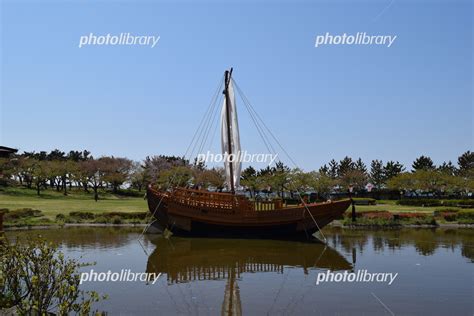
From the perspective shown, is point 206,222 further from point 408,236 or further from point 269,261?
point 408,236

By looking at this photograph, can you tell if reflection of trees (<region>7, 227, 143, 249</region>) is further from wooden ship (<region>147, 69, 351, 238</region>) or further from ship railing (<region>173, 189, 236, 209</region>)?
ship railing (<region>173, 189, 236, 209</region>)

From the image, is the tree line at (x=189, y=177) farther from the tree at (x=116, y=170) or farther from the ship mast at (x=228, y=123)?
the ship mast at (x=228, y=123)

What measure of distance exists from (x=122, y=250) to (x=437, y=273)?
50.0ft

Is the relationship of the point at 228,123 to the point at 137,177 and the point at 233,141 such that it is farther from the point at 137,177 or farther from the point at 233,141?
the point at 137,177

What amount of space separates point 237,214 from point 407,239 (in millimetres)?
11044

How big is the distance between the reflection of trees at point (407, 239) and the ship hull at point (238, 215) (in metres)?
1.96

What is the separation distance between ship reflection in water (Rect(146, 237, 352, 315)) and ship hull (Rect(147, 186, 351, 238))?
1.20m

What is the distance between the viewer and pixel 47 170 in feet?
244

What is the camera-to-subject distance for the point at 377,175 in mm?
115062

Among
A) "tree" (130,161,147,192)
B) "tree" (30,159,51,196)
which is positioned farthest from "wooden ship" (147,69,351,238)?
"tree" (130,161,147,192)

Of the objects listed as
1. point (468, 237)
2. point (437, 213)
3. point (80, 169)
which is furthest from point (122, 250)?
point (80, 169)

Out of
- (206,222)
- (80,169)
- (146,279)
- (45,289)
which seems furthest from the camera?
(80,169)

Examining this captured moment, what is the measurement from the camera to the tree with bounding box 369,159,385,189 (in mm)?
106506

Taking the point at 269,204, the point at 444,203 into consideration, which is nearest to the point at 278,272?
the point at 269,204
